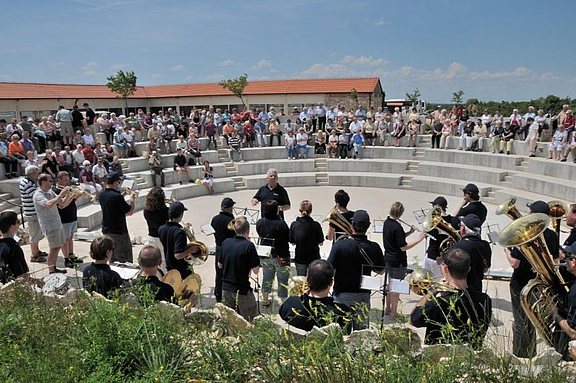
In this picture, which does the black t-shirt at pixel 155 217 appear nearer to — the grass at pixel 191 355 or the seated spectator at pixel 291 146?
the grass at pixel 191 355

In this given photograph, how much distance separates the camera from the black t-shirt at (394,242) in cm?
651

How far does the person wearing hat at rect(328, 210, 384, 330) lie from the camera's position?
5.36m

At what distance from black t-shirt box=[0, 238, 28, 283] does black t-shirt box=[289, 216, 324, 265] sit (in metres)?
3.55

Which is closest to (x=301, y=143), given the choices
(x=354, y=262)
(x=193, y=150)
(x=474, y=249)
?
(x=193, y=150)

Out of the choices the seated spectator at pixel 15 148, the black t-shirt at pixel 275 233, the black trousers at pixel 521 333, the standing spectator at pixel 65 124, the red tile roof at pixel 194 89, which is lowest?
the black trousers at pixel 521 333

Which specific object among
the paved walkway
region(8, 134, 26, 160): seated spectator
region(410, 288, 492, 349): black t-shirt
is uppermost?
region(8, 134, 26, 160): seated spectator

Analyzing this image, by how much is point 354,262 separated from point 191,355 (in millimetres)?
2459

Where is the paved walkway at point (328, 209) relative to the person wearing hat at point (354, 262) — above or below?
below

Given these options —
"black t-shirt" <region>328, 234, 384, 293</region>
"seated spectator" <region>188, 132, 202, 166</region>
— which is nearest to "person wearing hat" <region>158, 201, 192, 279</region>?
"black t-shirt" <region>328, 234, 384, 293</region>

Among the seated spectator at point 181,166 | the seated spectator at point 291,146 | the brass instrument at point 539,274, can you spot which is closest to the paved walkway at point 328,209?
the seated spectator at point 181,166

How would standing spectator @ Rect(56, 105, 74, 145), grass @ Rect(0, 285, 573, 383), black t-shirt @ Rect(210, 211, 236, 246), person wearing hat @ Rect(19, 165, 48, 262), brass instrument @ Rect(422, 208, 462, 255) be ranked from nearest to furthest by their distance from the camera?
grass @ Rect(0, 285, 573, 383) < brass instrument @ Rect(422, 208, 462, 255) < black t-shirt @ Rect(210, 211, 236, 246) < person wearing hat @ Rect(19, 165, 48, 262) < standing spectator @ Rect(56, 105, 74, 145)

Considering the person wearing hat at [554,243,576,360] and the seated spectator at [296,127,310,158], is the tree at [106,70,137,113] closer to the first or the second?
the seated spectator at [296,127,310,158]

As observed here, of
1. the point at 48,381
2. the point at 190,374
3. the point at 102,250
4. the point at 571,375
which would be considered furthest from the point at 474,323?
the point at 102,250

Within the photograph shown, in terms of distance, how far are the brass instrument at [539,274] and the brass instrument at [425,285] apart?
0.82 meters
